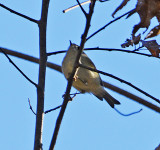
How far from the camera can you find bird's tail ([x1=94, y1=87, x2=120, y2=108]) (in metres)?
4.76

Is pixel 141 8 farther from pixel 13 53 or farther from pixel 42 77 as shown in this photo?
pixel 13 53

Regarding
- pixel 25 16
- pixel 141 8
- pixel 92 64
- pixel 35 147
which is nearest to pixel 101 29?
pixel 141 8

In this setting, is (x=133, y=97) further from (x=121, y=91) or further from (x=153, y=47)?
(x=153, y=47)

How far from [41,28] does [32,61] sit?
0.33 meters

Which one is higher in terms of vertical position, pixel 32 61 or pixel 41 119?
pixel 32 61

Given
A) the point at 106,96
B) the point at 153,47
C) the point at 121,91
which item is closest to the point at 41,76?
the point at 121,91

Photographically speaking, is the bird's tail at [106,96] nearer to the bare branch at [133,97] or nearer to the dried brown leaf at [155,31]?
the bare branch at [133,97]

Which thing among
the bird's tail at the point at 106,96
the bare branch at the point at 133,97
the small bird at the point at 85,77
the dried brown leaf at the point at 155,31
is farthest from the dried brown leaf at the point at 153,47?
the bird's tail at the point at 106,96

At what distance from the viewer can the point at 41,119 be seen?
7.93 feet

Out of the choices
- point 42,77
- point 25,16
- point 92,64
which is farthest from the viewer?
point 92,64

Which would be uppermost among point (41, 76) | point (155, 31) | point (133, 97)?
point (41, 76)

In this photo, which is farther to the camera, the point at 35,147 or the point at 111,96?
the point at 111,96

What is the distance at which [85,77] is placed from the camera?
4.50 metres

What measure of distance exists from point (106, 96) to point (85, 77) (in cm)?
57
